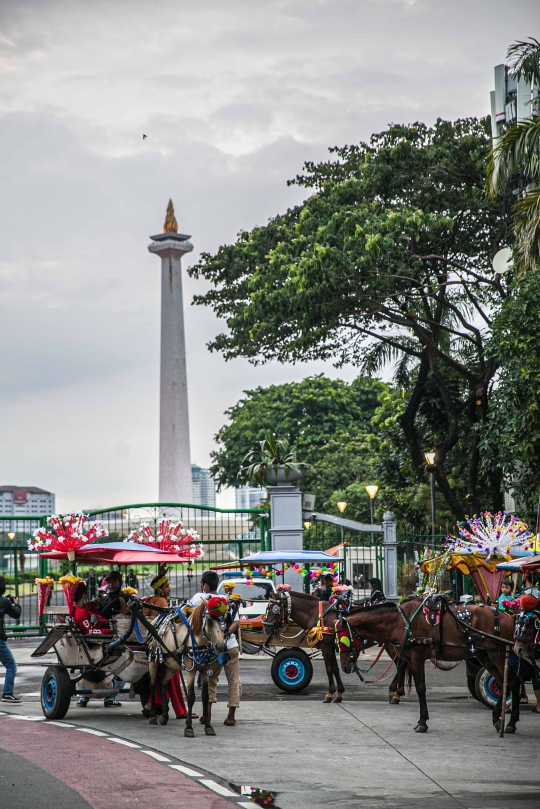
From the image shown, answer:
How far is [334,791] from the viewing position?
8.72 meters

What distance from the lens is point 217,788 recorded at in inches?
343

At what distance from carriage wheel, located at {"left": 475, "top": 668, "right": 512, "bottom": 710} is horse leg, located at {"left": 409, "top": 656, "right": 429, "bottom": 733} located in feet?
4.70

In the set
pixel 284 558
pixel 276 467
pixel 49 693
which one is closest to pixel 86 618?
pixel 49 693

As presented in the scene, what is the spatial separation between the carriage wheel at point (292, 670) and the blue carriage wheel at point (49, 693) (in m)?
4.02

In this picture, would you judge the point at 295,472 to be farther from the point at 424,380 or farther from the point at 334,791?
the point at 334,791

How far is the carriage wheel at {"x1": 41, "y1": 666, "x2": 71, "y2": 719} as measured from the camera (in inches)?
478

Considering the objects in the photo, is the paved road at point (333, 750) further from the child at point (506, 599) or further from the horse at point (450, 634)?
the child at point (506, 599)

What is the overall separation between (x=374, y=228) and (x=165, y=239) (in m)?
20.9

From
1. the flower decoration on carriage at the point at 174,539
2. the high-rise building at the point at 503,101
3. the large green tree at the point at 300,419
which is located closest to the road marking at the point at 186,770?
the flower decoration on carriage at the point at 174,539

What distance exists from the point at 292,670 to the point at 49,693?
426cm

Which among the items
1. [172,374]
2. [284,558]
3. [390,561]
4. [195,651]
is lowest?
[195,651]

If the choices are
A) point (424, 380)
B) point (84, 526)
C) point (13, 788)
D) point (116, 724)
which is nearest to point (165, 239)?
point (424, 380)

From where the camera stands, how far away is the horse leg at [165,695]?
12031mm

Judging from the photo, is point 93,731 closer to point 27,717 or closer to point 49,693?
point 49,693
